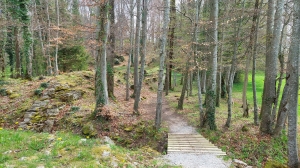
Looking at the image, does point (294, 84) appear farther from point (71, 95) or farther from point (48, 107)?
point (71, 95)

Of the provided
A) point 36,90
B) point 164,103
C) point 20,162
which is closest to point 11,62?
→ point 36,90

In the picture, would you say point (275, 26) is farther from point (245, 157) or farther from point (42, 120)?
point (42, 120)

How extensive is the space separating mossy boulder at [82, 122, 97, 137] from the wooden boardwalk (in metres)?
3.23

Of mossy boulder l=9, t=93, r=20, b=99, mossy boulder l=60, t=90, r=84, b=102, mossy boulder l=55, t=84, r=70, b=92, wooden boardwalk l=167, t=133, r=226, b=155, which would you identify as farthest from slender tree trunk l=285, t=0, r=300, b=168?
mossy boulder l=9, t=93, r=20, b=99

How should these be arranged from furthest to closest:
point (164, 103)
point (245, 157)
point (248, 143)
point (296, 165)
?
point (164, 103) < point (248, 143) < point (245, 157) < point (296, 165)

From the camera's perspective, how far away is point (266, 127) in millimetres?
8211

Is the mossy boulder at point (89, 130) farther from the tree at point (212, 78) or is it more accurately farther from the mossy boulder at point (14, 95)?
the mossy boulder at point (14, 95)

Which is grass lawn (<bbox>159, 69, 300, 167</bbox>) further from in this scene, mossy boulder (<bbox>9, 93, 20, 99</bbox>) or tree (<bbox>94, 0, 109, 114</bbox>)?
mossy boulder (<bbox>9, 93, 20, 99</bbox>)

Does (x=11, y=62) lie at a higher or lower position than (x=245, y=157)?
higher

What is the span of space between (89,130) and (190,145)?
4.24 meters

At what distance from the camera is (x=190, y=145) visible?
7.02m

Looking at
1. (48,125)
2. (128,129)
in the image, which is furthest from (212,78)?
(48,125)

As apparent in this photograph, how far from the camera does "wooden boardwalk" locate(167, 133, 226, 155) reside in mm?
6543

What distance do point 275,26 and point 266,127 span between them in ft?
14.5
